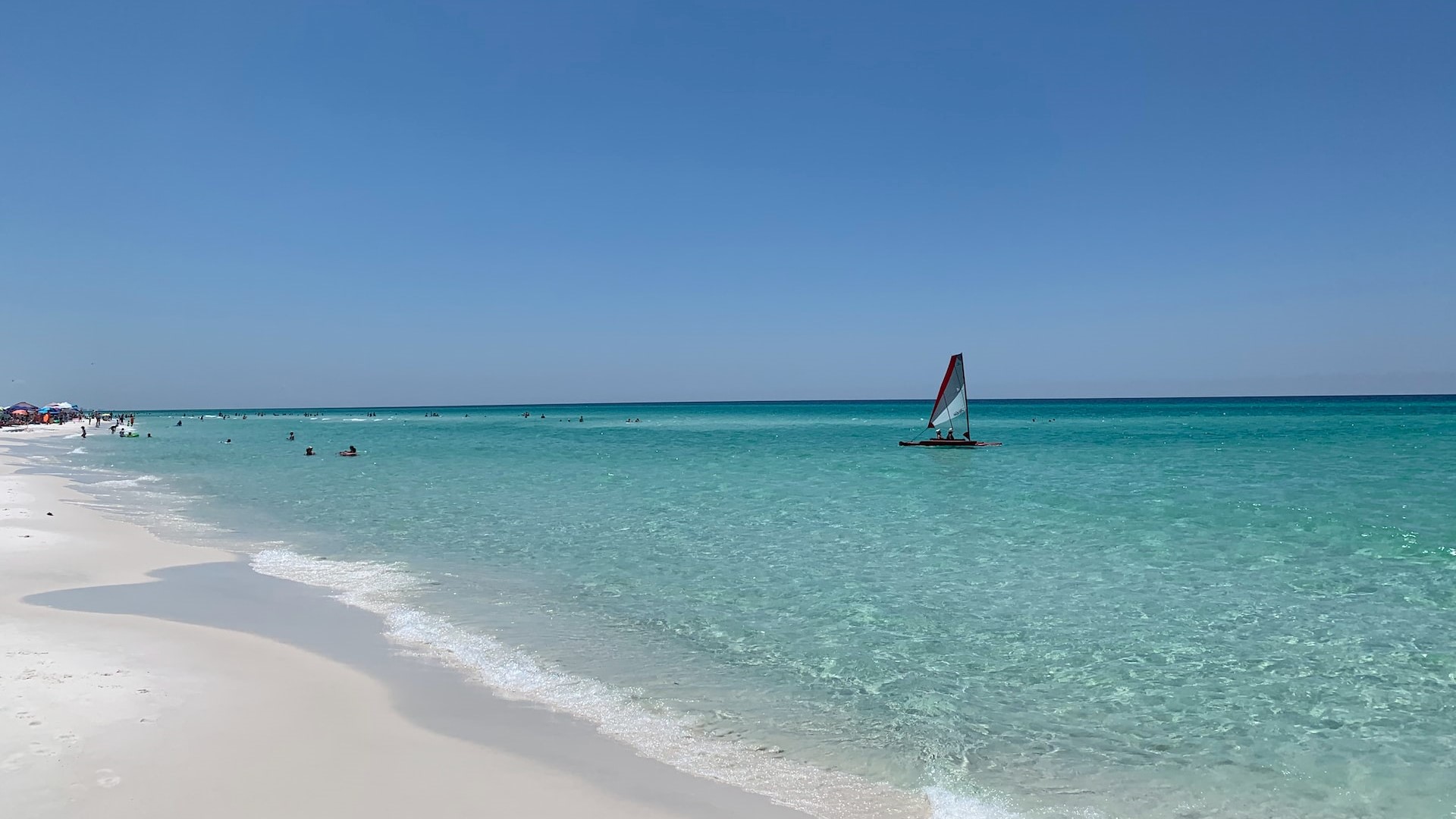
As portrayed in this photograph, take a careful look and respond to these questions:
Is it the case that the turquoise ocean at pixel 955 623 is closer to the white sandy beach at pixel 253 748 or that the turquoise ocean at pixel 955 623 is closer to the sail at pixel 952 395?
the white sandy beach at pixel 253 748

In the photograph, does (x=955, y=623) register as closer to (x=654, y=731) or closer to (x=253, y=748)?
(x=654, y=731)

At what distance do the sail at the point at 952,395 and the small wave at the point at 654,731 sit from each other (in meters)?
38.9

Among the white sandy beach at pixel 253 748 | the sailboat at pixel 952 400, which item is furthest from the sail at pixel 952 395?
the white sandy beach at pixel 253 748

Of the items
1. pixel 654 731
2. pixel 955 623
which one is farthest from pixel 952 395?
pixel 654 731

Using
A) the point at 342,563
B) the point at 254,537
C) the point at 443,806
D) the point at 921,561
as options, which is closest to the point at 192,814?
the point at 443,806

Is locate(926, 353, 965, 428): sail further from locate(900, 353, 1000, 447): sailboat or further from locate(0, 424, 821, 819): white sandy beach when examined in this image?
locate(0, 424, 821, 819): white sandy beach

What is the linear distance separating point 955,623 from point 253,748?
321 inches

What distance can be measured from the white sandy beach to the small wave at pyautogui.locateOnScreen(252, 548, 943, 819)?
23cm

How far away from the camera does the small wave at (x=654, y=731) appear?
5.85 m

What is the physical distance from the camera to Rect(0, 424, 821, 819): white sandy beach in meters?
5.47

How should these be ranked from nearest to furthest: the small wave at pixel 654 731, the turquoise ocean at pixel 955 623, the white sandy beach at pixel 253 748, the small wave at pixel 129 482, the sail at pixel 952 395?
the white sandy beach at pixel 253 748 → the small wave at pixel 654 731 → the turquoise ocean at pixel 955 623 → the small wave at pixel 129 482 → the sail at pixel 952 395

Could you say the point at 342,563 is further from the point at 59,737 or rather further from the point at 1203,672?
the point at 1203,672

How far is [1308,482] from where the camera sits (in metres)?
28.0

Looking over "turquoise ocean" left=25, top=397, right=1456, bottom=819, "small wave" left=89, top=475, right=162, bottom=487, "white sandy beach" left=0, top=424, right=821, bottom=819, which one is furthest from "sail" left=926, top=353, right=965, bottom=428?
"white sandy beach" left=0, top=424, right=821, bottom=819
